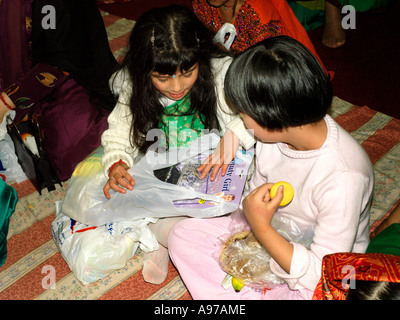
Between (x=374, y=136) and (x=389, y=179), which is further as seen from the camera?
(x=374, y=136)

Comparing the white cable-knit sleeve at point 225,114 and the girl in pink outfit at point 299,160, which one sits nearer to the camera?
the girl in pink outfit at point 299,160

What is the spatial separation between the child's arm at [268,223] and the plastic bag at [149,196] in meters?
0.17

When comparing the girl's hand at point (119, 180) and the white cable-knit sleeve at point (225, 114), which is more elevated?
the white cable-knit sleeve at point (225, 114)

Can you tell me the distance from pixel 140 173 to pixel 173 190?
13 centimetres

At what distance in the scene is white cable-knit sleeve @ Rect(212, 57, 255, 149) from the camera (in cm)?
122

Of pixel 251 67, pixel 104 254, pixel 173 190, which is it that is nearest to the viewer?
pixel 251 67

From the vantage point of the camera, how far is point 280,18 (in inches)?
59.9

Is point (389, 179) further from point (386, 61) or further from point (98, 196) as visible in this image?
point (98, 196)

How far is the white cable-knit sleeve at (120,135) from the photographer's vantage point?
52.6 inches

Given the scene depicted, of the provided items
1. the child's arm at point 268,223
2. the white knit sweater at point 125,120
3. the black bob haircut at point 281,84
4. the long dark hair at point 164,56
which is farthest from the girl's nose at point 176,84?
the child's arm at point 268,223

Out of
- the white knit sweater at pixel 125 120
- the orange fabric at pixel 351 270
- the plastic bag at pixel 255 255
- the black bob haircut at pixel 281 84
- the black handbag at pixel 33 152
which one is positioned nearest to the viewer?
the orange fabric at pixel 351 270

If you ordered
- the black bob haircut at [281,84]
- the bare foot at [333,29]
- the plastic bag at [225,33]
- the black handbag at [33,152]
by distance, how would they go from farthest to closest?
the bare foot at [333,29]
the black handbag at [33,152]
the plastic bag at [225,33]
the black bob haircut at [281,84]

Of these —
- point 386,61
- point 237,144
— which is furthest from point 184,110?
point 386,61

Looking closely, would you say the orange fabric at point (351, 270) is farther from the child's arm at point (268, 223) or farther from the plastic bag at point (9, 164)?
the plastic bag at point (9, 164)
